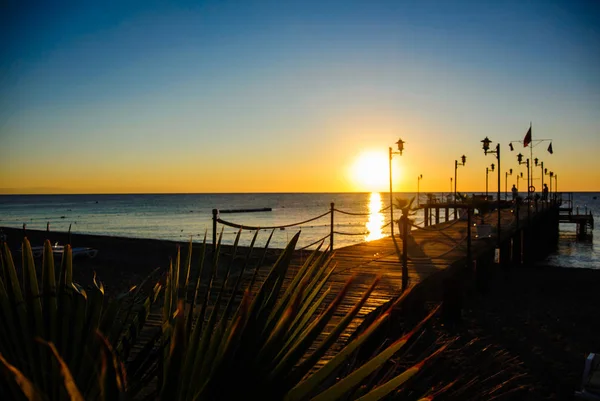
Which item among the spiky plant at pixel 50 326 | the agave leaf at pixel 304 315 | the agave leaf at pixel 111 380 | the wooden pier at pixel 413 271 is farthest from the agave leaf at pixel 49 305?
the wooden pier at pixel 413 271

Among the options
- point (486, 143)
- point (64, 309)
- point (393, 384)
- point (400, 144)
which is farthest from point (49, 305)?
point (486, 143)

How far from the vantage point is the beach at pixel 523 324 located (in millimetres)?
8250

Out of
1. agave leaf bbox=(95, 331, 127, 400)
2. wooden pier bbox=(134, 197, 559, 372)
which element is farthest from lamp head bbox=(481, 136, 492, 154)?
agave leaf bbox=(95, 331, 127, 400)

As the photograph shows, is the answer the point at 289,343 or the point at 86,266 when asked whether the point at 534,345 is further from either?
the point at 86,266

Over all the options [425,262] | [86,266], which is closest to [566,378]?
[425,262]

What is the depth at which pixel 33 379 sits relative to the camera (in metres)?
1.52

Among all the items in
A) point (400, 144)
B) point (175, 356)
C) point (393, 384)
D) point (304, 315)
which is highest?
point (400, 144)

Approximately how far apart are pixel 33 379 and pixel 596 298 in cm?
1834

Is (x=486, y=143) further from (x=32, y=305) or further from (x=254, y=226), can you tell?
(x=32, y=305)

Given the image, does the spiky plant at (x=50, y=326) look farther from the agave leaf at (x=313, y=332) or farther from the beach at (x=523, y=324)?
the beach at (x=523, y=324)

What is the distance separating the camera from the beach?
8.25m

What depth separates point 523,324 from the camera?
12297 millimetres

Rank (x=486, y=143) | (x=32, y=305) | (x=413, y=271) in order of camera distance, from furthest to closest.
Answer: (x=486, y=143) < (x=413, y=271) < (x=32, y=305)

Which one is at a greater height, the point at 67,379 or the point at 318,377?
the point at 67,379
